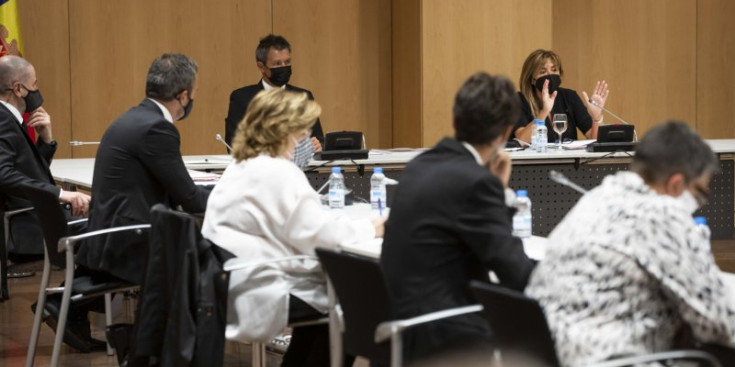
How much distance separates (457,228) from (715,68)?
756 centimetres

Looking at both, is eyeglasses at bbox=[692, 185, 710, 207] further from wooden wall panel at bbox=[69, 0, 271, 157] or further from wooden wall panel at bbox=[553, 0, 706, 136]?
wooden wall panel at bbox=[553, 0, 706, 136]

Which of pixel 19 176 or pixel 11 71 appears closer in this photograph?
pixel 19 176

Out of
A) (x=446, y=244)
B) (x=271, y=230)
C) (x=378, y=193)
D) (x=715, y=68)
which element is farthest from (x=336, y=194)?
(x=715, y=68)

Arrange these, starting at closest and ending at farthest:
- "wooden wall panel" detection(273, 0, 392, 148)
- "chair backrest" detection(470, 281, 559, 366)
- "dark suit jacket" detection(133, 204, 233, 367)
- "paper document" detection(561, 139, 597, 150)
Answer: "chair backrest" detection(470, 281, 559, 366) → "dark suit jacket" detection(133, 204, 233, 367) → "paper document" detection(561, 139, 597, 150) → "wooden wall panel" detection(273, 0, 392, 148)

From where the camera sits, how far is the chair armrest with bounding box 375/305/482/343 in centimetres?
280

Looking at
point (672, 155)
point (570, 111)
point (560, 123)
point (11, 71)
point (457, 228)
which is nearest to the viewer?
point (672, 155)

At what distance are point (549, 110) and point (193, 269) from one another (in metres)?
3.72

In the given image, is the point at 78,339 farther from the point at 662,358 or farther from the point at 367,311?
the point at 662,358

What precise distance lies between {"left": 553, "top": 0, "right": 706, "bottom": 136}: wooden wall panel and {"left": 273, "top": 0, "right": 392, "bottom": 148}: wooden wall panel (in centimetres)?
146

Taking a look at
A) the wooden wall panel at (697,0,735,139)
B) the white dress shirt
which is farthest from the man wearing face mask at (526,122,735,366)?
the wooden wall panel at (697,0,735,139)

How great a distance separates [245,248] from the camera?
3658 millimetres

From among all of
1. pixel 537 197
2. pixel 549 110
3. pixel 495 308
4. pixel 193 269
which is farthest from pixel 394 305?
pixel 549 110

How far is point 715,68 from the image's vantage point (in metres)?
9.77

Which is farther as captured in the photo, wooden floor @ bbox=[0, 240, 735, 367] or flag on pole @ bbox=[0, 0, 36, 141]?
flag on pole @ bbox=[0, 0, 36, 141]
